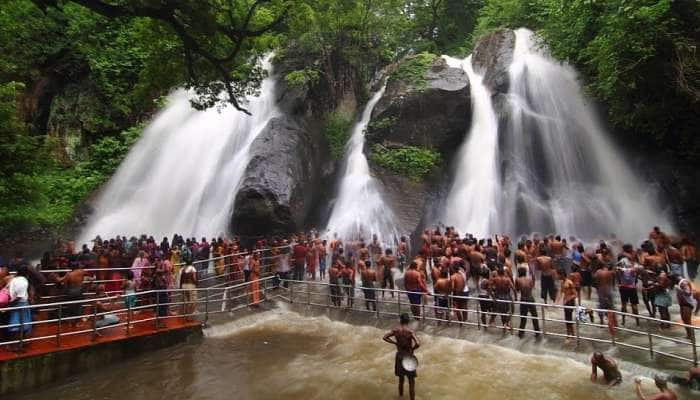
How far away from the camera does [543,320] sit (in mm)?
8531

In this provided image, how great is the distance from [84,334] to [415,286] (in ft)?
22.9

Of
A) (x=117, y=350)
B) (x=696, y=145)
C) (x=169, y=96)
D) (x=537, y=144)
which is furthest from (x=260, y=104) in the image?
(x=696, y=145)

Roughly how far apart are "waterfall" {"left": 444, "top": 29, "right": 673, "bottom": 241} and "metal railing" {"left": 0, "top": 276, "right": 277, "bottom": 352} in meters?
11.0

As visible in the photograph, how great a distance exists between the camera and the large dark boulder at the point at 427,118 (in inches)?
851

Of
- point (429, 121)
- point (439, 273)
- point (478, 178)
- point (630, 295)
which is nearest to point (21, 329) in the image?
point (439, 273)

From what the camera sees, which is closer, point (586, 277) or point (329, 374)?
point (329, 374)

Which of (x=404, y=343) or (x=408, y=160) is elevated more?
(x=408, y=160)

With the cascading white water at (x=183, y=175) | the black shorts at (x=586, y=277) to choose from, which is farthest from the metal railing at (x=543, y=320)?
the cascading white water at (x=183, y=175)

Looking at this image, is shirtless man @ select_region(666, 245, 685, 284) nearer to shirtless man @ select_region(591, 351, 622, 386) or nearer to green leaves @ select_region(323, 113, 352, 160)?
shirtless man @ select_region(591, 351, 622, 386)

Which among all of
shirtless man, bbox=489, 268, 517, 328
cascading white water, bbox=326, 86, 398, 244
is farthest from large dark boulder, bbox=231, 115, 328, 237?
shirtless man, bbox=489, 268, 517, 328

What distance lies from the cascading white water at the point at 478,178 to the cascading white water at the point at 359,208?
303 centimetres

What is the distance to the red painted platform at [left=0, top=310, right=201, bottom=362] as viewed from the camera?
778 cm

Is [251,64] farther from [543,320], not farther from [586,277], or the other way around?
[586,277]

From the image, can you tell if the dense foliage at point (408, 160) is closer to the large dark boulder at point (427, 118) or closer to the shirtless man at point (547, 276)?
the large dark boulder at point (427, 118)
